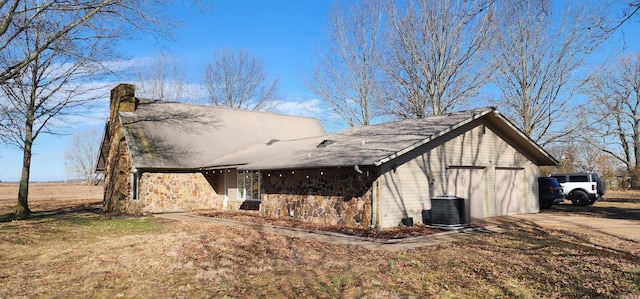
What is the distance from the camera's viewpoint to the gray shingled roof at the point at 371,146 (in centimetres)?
1311

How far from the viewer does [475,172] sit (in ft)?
52.4

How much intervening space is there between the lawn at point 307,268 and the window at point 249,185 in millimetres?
8035

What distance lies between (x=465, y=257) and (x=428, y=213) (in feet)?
18.8

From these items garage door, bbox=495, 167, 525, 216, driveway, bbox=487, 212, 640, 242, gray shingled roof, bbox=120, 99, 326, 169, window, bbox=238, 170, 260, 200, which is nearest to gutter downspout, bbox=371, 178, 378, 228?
driveway, bbox=487, 212, 640, 242

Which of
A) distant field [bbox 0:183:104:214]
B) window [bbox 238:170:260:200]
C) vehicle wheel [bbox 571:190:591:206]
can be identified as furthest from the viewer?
distant field [bbox 0:183:104:214]

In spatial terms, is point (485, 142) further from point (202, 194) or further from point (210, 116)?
point (210, 116)

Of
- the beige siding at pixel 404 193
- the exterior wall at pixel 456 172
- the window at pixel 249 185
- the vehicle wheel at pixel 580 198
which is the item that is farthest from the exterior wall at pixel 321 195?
the vehicle wheel at pixel 580 198

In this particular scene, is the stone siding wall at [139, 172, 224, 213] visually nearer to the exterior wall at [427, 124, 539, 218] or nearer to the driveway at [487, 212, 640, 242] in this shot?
the exterior wall at [427, 124, 539, 218]

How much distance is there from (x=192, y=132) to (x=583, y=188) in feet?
68.1

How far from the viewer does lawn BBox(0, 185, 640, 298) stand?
19.6ft

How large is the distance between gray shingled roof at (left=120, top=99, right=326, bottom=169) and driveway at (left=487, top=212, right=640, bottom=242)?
1389 centimetres

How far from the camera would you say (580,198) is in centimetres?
2200

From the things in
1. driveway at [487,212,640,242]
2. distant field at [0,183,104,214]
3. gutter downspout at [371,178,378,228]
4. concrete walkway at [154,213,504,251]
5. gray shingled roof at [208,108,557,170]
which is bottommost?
driveway at [487,212,640,242]

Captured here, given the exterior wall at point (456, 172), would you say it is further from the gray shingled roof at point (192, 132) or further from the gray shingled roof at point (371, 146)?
the gray shingled roof at point (192, 132)
